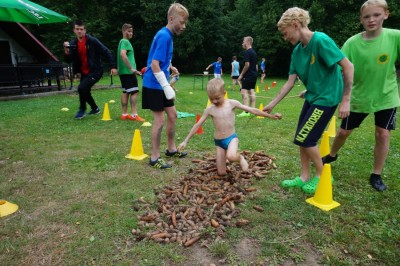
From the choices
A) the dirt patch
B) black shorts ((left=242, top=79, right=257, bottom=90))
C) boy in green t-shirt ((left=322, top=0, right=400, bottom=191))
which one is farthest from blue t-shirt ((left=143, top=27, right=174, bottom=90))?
black shorts ((left=242, top=79, right=257, bottom=90))

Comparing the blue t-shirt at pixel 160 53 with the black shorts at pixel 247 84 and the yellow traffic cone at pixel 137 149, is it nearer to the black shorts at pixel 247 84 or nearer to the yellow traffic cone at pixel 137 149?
the yellow traffic cone at pixel 137 149

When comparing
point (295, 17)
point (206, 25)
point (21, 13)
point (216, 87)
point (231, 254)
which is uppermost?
point (206, 25)

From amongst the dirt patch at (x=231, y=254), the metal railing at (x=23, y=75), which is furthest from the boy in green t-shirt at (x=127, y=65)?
the metal railing at (x=23, y=75)

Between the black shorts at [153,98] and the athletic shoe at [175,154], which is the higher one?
the black shorts at [153,98]

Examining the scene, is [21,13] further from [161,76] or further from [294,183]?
[294,183]

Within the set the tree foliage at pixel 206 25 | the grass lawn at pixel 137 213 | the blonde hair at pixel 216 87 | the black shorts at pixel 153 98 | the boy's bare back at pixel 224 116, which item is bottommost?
the grass lawn at pixel 137 213

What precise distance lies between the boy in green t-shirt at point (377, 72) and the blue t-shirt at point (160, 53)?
2475 mm

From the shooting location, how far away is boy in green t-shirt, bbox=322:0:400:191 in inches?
145

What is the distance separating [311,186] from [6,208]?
12.1ft

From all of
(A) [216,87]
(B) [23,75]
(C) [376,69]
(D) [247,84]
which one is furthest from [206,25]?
(C) [376,69]

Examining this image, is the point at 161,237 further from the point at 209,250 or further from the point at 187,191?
the point at 187,191

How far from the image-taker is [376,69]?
3.83 metres

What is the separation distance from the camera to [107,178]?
4.32 m

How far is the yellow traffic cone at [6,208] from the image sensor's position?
3.30m
